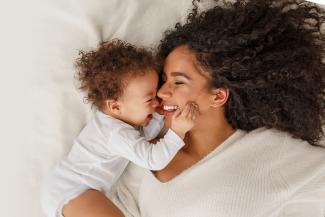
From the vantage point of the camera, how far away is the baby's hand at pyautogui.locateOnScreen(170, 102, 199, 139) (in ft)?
4.48

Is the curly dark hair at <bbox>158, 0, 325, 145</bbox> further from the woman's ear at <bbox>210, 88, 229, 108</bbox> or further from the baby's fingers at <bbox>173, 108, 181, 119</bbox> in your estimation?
the baby's fingers at <bbox>173, 108, 181, 119</bbox>

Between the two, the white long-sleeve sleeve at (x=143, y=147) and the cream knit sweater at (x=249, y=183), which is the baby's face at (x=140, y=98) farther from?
the cream knit sweater at (x=249, y=183)

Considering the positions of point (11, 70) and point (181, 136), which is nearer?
point (181, 136)

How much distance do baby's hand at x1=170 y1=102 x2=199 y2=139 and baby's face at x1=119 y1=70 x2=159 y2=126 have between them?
99 mm

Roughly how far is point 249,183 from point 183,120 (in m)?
0.29

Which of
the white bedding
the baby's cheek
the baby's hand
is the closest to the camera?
the baby's hand

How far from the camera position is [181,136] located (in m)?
1.39

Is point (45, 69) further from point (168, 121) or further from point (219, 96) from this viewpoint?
point (219, 96)

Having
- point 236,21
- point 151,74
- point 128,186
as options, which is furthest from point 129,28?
point 128,186

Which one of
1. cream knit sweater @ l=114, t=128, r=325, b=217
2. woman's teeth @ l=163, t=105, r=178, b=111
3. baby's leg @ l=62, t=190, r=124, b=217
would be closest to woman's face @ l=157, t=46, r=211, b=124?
woman's teeth @ l=163, t=105, r=178, b=111

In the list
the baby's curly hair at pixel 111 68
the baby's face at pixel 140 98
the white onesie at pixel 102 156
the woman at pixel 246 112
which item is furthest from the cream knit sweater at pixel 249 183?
the baby's curly hair at pixel 111 68

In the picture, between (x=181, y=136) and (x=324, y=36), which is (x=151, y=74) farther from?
(x=324, y=36)

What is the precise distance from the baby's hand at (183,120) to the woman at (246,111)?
4cm

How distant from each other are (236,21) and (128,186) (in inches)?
28.5
